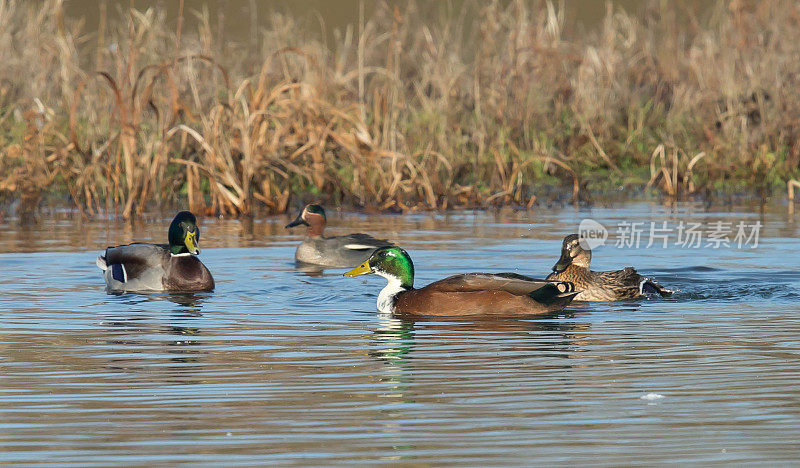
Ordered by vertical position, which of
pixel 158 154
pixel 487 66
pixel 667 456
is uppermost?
pixel 487 66

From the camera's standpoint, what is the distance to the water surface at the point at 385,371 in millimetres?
4855

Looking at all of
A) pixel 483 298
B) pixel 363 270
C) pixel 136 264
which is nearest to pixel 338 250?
pixel 136 264

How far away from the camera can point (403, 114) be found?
16625 mm

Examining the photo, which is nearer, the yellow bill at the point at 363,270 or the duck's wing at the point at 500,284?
the duck's wing at the point at 500,284

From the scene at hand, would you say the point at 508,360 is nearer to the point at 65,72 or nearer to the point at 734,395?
the point at 734,395

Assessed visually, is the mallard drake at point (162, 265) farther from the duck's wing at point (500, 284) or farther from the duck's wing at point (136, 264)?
the duck's wing at point (500, 284)

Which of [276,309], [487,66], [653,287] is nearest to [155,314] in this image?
[276,309]

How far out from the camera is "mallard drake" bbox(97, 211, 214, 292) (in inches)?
Answer: 398

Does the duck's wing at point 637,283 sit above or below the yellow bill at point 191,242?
below

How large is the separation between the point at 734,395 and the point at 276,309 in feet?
12.9

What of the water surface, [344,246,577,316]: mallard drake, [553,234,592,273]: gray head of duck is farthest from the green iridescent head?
[344,246,577,316]: mallard drake

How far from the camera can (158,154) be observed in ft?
46.6

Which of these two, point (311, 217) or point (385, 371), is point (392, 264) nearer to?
point (385, 371)

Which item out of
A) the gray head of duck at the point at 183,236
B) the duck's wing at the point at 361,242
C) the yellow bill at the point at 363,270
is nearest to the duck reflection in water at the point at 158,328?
the gray head of duck at the point at 183,236
